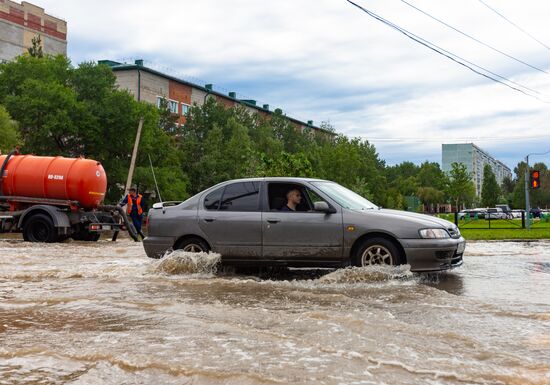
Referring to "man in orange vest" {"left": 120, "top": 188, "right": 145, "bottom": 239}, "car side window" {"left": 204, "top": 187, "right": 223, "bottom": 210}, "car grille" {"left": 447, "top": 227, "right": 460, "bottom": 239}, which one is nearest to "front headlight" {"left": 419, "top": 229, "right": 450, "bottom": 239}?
"car grille" {"left": 447, "top": 227, "right": 460, "bottom": 239}

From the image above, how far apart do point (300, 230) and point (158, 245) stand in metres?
2.42

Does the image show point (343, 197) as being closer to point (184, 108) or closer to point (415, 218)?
point (415, 218)

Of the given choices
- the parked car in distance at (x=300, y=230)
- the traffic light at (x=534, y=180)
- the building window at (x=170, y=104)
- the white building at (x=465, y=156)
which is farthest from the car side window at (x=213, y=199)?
the white building at (x=465, y=156)

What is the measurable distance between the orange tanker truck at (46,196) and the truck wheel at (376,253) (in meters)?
11.9

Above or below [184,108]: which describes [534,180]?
below

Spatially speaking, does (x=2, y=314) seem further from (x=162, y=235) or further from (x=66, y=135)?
(x=66, y=135)

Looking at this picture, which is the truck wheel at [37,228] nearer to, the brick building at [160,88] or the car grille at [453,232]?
the car grille at [453,232]

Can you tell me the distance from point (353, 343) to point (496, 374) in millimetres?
1161

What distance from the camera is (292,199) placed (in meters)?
9.09

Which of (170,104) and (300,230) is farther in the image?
(170,104)

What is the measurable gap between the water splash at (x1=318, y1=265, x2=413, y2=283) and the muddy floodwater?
15mm

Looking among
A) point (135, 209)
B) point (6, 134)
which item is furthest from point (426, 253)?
point (6, 134)

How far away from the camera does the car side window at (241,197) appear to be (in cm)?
919

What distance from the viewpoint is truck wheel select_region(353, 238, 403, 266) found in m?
8.15
